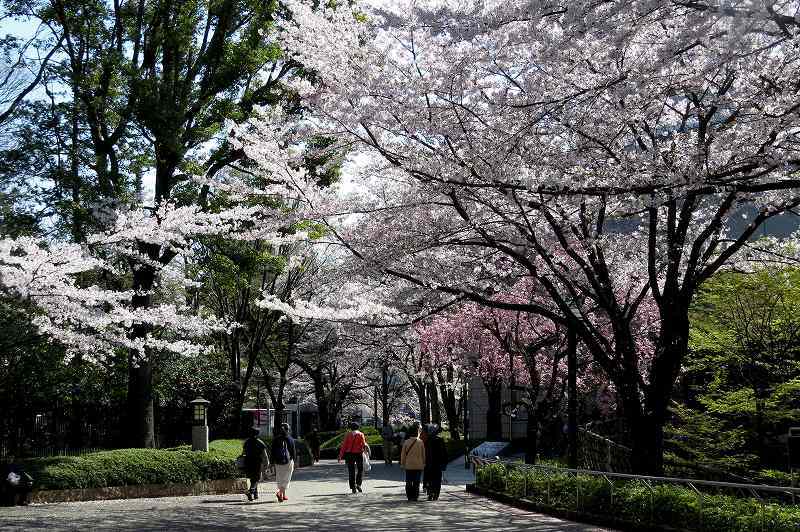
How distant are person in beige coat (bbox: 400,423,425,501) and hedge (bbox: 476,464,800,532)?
6.35ft

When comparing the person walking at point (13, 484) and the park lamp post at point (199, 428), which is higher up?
the park lamp post at point (199, 428)

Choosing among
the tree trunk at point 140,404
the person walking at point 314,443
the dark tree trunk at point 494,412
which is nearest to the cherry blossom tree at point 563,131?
the tree trunk at point 140,404

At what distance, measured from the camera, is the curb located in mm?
16141

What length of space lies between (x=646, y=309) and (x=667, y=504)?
1292cm

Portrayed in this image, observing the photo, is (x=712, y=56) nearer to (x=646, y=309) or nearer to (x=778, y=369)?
(x=778, y=369)

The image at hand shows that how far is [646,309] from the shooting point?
23609mm

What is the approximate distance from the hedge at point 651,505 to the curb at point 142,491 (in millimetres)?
7083

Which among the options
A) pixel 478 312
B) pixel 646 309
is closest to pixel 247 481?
pixel 478 312

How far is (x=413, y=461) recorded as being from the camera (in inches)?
661

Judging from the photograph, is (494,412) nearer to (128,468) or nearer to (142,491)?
(142,491)

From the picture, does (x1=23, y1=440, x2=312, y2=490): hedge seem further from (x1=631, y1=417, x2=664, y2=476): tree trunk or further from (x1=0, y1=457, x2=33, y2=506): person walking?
(x1=631, y1=417, x2=664, y2=476): tree trunk

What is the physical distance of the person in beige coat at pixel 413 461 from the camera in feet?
54.7

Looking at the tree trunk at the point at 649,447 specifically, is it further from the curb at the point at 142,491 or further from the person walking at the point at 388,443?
the person walking at the point at 388,443

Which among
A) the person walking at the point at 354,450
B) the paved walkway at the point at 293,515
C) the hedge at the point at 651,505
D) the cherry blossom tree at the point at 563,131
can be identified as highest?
the cherry blossom tree at the point at 563,131
